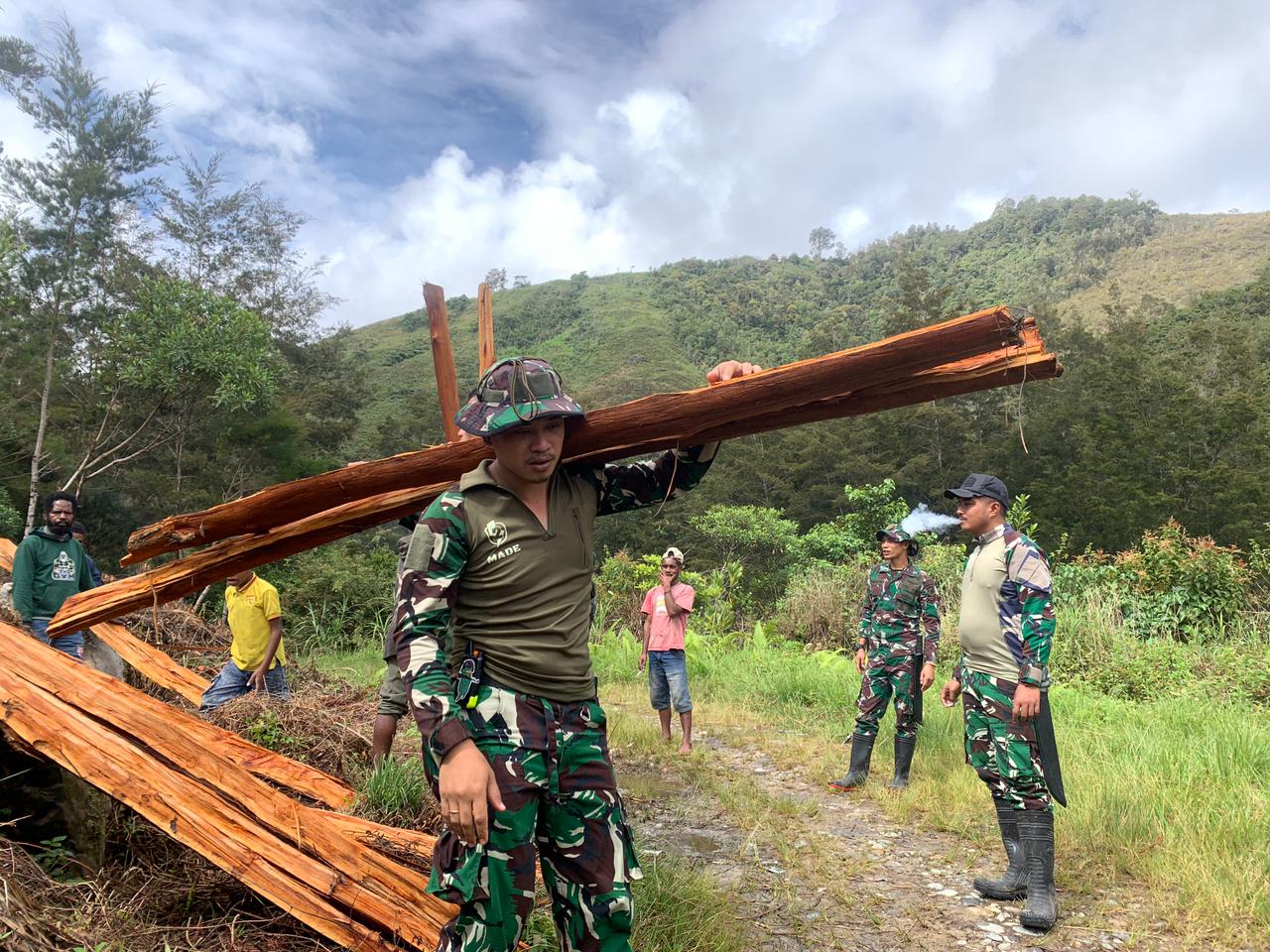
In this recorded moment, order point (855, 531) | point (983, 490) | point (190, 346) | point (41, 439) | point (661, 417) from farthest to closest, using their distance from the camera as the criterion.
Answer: point (855, 531) → point (190, 346) → point (41, 439) → point (983, 490) → point (661, 417)

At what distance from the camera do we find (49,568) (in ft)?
19.5

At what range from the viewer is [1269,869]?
11.7ft

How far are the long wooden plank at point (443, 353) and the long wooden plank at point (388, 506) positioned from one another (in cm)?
65

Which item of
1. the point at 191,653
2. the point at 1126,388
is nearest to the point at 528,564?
the point at 191,653

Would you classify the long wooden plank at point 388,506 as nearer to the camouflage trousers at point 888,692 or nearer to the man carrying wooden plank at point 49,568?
the man carrying wooden plank at point 49,568

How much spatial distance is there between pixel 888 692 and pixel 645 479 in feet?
12.1

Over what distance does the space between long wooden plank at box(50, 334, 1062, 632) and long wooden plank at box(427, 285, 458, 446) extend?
0.65 metres

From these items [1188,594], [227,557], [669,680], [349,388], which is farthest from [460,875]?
[349,388]

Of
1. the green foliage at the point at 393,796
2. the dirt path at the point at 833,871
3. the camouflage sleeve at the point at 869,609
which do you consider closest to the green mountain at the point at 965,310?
the camouflage sleeve at the point at 869,609

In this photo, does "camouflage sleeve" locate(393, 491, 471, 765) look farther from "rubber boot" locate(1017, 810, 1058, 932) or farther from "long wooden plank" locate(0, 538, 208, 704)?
"long wooden plank" locate(0, 538, 208, 704)

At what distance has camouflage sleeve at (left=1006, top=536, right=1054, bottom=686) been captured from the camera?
3.51m

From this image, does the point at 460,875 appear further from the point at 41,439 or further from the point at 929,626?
the point at 41,439

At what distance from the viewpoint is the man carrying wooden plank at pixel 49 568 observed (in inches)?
229

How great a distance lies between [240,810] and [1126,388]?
33.7 m
